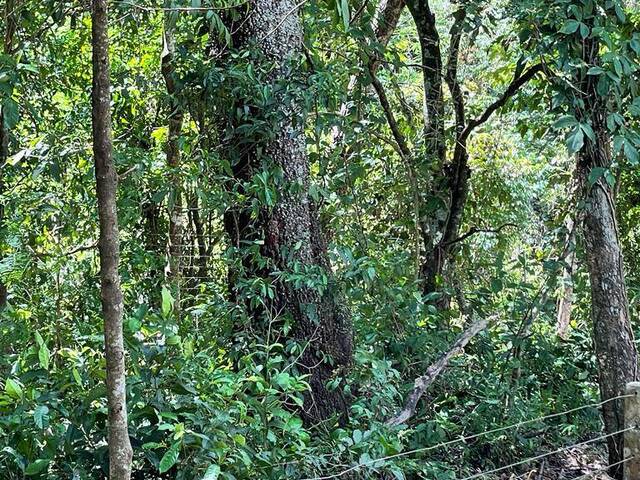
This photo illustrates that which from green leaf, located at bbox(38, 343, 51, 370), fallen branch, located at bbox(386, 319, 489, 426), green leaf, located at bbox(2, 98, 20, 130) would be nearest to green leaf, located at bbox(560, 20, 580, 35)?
fallen branch, located at bbox(386, 319, 489, 426)

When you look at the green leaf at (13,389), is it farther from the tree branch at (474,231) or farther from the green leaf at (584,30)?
the tree branch at (474,231)

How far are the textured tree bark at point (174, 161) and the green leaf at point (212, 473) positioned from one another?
0.96 metres

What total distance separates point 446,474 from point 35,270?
194cm

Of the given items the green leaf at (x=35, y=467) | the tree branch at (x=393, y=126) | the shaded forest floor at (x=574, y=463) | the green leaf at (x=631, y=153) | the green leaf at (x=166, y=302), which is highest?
the tree branch at (x=393, y=126)

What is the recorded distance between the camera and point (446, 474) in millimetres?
3070

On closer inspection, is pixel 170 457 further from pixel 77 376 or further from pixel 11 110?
pixel 11 110

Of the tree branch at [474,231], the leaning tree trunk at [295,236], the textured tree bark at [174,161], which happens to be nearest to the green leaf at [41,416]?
the textured tree bark at [174,161]

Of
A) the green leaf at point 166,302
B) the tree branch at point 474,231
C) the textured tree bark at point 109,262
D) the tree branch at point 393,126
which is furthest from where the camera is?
the tree branch at point 474,231

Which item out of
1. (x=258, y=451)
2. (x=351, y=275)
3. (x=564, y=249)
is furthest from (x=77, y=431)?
(x=564, y=249)

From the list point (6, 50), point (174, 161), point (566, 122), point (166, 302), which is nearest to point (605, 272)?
point (566, 122)

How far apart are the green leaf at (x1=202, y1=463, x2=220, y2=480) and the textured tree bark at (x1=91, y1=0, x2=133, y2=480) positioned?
0.21 meters

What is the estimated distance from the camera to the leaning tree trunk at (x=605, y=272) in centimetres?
347

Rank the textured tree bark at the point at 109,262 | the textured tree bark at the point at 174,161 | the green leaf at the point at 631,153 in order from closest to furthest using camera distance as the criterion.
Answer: the textured tree bark at the point at 109,262 → the textured tree bark at the point at 174,161 → the green leaf at the point at 631,153

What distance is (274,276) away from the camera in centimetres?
325
